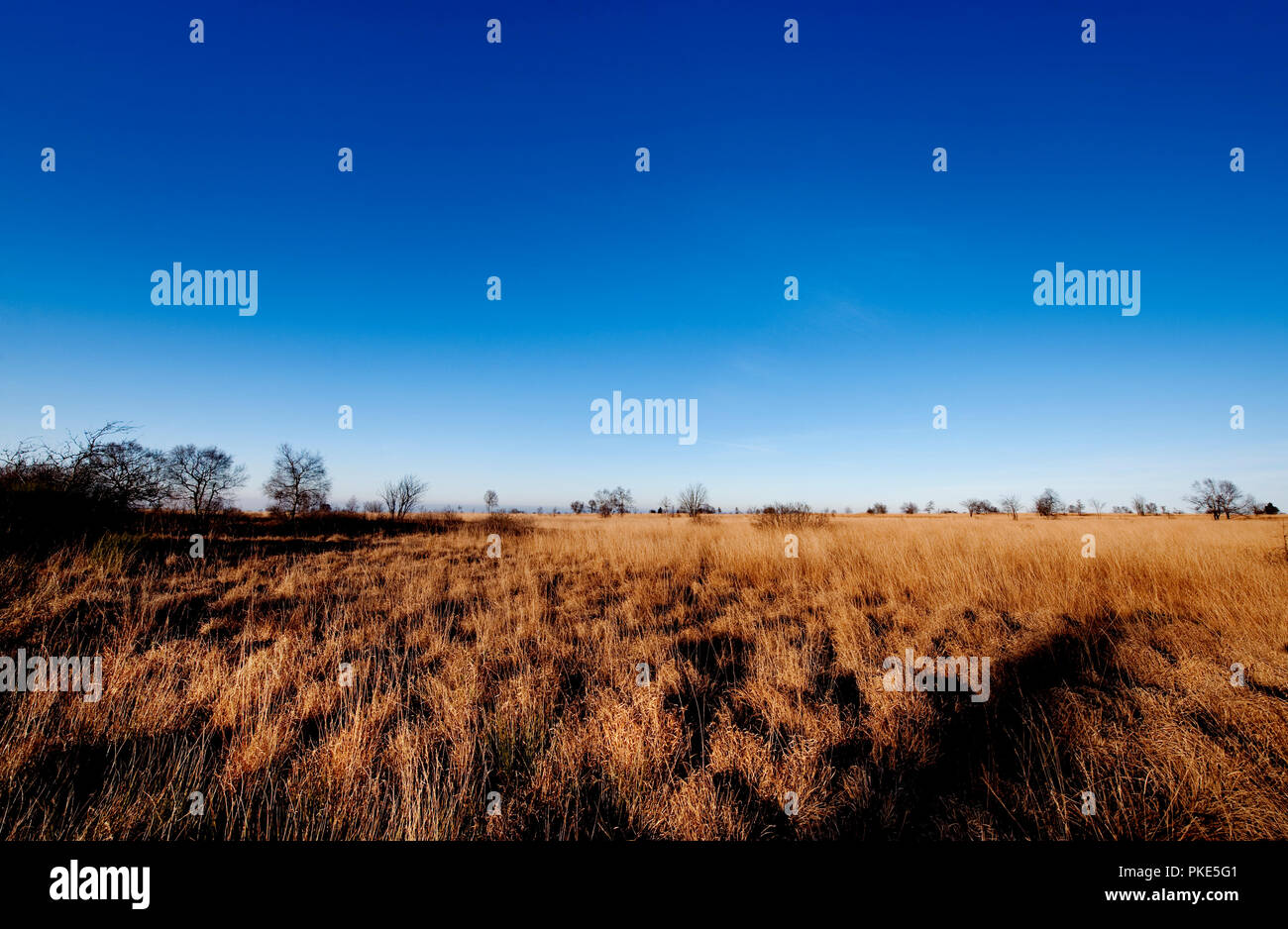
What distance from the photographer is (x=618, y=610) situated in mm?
6395

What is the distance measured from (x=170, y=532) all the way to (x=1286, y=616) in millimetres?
22529

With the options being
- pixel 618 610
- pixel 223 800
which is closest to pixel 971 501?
pixel 618 610

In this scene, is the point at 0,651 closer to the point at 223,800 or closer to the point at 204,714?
the point at 204,714

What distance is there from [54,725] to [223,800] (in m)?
1.96

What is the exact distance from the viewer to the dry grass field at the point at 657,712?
2.38 m

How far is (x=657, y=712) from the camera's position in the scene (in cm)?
320

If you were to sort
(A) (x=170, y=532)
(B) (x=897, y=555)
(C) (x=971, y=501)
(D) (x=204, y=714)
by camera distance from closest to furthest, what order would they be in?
1. (D) (x=204, y=714)
2. (B) (x=897, y=555)
3. (A) (x=170, y=532)
4. (C) (x=971, y=501)

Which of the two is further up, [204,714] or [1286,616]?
[1286,616]

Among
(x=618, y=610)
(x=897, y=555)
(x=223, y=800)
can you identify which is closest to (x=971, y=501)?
(x=897, y=555)

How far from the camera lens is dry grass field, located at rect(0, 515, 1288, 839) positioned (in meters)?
2.38
